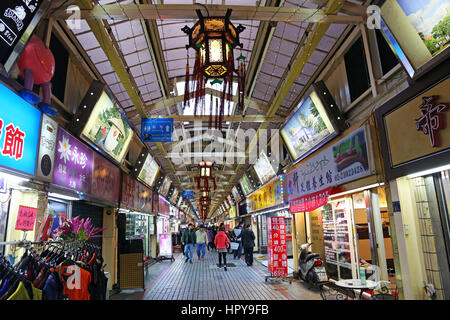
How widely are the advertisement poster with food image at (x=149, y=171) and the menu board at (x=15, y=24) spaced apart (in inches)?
328

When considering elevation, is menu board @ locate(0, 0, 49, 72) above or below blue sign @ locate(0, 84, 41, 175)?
above

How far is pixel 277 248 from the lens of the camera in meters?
9.05

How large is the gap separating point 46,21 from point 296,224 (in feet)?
30.1

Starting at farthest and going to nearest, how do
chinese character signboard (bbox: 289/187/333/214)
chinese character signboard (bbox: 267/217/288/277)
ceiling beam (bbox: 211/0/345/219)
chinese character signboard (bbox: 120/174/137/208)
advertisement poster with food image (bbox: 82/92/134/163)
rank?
chinese character signboard (bbox: 120/174/137/208)
chinese character signboard (bbox: 267/217/288/277)
chinese character signboard (bbox: 289/187/333/214)
advertisement poster with food image (bbox: 82/92/134/163)
ceiling beam (bbox: 211/0/345/219)

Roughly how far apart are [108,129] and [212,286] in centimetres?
532

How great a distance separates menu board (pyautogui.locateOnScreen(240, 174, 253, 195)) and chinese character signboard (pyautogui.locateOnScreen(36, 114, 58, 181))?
13838mm

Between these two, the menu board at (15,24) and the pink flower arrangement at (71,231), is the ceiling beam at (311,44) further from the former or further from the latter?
the pink flower arrangement at (71,231)

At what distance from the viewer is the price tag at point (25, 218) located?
3822 millimetres

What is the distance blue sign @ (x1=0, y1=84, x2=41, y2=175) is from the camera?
3.43m

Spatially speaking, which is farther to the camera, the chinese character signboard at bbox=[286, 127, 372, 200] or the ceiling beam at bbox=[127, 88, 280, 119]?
the ceiling beam at bbox=[127, 88, 280, 119]

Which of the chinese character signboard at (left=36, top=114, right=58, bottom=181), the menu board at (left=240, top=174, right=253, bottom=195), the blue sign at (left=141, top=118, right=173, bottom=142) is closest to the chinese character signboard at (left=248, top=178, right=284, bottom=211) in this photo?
the menu board at (left=240, top=174, right=253, bottom=195)

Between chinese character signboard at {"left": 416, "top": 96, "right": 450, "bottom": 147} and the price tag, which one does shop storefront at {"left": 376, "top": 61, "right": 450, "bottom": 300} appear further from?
the price tag

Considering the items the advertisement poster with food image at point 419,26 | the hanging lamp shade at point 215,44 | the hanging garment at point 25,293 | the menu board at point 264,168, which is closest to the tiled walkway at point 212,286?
the menu board at point 264,168

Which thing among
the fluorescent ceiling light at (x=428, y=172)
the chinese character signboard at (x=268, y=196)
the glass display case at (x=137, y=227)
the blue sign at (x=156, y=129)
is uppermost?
the blue sign at (x=156, y=129)
